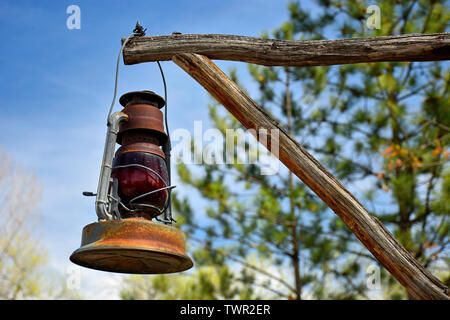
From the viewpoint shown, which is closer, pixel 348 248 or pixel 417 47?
pixel 417 47

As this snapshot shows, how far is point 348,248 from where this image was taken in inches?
274

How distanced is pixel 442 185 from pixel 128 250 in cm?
566

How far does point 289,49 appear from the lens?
175 centimetres

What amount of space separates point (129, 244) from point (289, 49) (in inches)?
35.8

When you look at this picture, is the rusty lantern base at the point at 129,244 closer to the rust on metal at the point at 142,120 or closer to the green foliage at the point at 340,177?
the rust on metal at the point at 142,120

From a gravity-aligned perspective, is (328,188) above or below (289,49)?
below

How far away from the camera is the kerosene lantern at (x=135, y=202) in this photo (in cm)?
134

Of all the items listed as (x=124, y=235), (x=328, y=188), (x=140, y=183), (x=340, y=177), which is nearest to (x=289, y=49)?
(x=328, y=188)

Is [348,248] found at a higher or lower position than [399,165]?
lower

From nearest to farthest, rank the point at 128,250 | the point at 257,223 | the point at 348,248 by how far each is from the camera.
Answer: the point at 128,250, the point at 348,248, the point at 257,223
